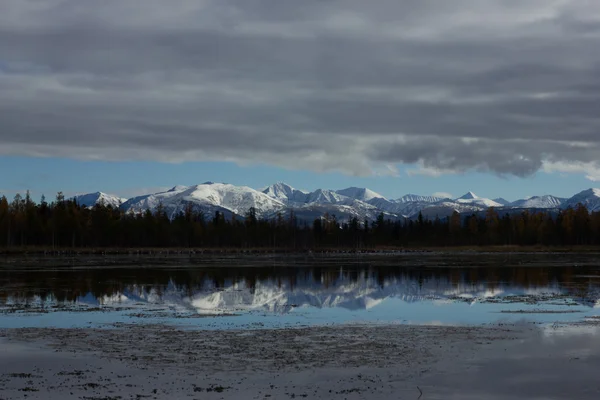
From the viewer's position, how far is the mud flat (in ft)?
71.5

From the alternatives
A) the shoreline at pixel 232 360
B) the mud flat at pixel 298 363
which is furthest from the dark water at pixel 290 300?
the mud flat at pixel 298 363

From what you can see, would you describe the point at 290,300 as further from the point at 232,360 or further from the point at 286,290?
the point at 232,360

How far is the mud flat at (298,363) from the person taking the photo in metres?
21.8

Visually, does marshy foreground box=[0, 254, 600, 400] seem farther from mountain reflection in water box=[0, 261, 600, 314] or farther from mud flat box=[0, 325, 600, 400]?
mountain reflection in water box=[0, 261, 600, 314]

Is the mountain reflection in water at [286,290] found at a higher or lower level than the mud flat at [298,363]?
higher

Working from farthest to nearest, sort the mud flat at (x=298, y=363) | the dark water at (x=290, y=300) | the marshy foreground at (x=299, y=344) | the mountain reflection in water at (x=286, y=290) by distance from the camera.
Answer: the mountain reflection in water at (x=286, y=290)
the dark water at (x=290, y=300)
the marshy foreground at (x=299, y=344)
the mud flat at (x=298, y=363)

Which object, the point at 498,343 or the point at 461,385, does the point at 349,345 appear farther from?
the point at 461,385

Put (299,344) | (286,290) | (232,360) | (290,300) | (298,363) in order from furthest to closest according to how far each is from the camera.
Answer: (286,290)
(290,300)
(299,344)
(232,360)
(298,363)

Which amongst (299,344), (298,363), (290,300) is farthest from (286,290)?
(298,363)

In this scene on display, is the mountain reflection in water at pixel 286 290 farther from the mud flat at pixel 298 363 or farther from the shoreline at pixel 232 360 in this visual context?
the mud flat at pixel 298 363

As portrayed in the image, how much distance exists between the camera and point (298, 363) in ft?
86.6

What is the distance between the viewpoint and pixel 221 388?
22156mm

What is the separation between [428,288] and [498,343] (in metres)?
31.6

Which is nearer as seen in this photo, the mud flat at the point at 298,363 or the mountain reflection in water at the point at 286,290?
the mud flat at the point at 298,363
